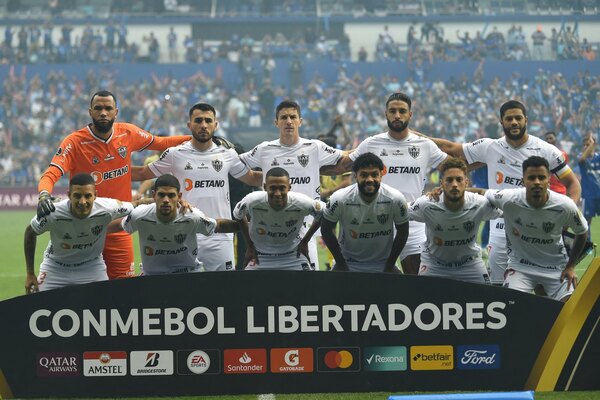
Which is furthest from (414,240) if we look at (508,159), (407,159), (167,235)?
(167,235)

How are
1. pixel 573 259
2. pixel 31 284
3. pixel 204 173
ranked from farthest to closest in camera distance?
pixel 204 173 < pixel 573 259 < pixel 31 284

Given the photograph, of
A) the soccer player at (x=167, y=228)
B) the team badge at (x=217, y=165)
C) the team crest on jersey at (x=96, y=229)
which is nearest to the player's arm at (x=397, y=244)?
the soccer player at (x=167, y=228)

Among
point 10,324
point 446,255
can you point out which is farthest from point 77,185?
point 446,255

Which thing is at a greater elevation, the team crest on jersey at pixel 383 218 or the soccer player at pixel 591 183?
the team crest on jersey at pixel 383 218

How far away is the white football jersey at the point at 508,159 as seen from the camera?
8.37 m

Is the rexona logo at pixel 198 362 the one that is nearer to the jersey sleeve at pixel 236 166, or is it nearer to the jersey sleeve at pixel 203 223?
the jersey sleeve at pixel 203 223

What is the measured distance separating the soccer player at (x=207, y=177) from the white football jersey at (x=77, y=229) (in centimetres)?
98

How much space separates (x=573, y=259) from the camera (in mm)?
7160

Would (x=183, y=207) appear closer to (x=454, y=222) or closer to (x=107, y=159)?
(x=107, y=159)

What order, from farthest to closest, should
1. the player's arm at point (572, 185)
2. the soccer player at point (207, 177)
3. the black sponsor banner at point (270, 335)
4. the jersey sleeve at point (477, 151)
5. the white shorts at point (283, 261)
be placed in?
1. the jersey sleeve at point (477, 151)
2. the soccer player at point (207, 177)
3. the player's arm at point (572, 185)
4. the white shorts at point (283, 261)
5. the black sponsor banner at point (270, 335)

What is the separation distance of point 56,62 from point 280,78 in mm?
9076

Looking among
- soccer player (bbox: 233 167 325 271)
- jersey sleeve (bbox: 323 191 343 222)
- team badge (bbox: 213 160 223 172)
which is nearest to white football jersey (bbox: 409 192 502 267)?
jersey sleeve (bbox: 323 191 343 222)

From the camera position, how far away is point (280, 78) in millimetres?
38969

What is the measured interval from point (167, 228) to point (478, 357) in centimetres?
244
